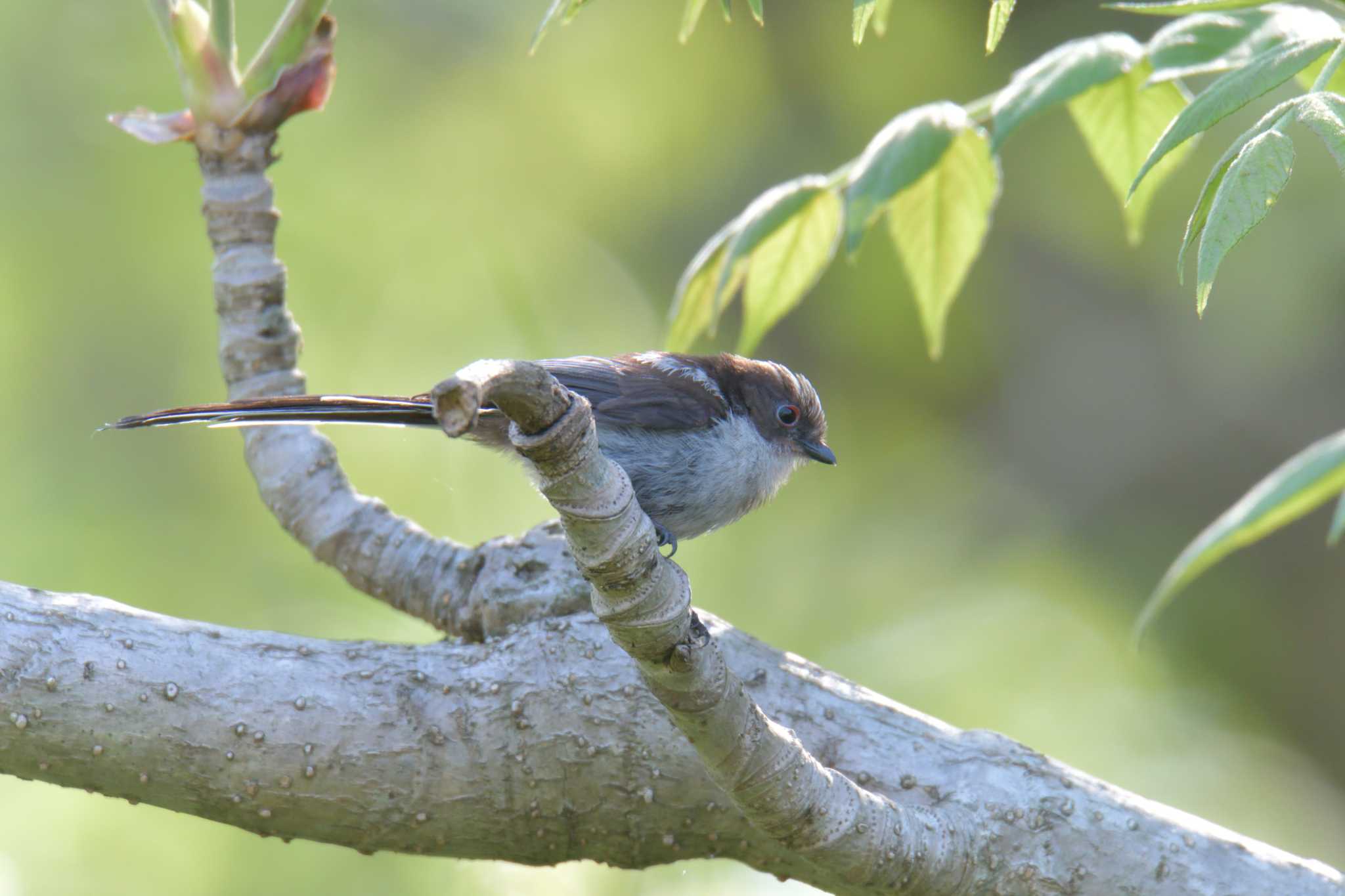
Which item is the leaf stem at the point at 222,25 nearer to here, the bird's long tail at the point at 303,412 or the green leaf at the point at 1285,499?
the bird's long tail at the point at 303,412

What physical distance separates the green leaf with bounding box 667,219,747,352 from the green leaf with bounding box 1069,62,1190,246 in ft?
2.74

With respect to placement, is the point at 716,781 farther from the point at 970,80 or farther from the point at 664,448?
the point at 970,80

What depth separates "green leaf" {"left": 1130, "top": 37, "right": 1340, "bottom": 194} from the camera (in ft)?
5.86

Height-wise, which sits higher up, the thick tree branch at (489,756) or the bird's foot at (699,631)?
the bird's foot at (699,631)

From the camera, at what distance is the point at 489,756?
245cm

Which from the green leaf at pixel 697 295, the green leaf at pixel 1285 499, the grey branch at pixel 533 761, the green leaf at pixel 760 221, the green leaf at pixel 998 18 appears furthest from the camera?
the green leaf at pixel 697 295

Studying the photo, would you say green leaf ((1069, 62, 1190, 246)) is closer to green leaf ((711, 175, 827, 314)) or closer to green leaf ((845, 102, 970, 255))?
green leaf ((845, 102, 970, 255))

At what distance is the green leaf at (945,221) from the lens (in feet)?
9.25

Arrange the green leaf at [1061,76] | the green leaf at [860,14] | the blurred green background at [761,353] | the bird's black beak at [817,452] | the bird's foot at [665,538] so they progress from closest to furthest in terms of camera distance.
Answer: the green leaf at [860,14] < the green leaf at [1061,76] < the bird's foot at [665,538] < the bird's black beak at [817,452] < the blurred green background at [761,353]

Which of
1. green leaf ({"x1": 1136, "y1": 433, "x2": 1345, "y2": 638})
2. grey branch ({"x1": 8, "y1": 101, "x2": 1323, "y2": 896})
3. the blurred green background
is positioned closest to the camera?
green leaf ({"x1": 1136, "y1": 433, "x2": 1345, "y2": 638})

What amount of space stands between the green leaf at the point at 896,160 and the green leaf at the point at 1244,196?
39.5 inches

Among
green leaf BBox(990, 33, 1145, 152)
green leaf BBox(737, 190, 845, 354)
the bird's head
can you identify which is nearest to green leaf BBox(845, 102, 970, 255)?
green leaf BBox(990, 33, 1145, 152)

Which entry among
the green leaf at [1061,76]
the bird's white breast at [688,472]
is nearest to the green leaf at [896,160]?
the green leaf at [1061,76]

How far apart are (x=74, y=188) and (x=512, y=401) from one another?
4545mm
